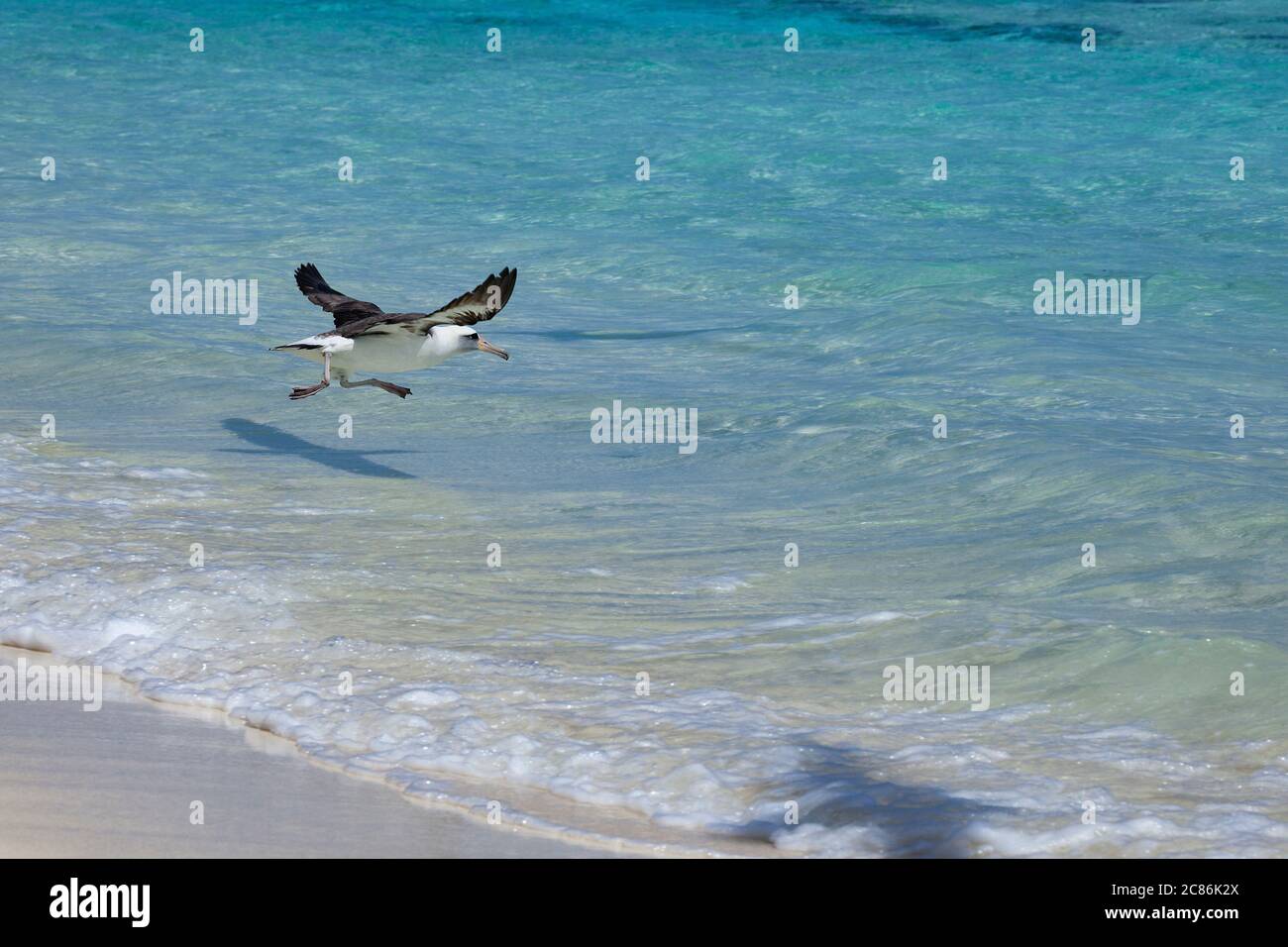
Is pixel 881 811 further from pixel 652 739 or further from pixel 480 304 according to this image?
pixel 480 304

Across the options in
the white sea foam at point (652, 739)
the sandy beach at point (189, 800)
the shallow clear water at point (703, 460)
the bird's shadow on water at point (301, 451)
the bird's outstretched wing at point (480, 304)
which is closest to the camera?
the sandy beach at point (189, 800)

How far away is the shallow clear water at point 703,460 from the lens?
574cm

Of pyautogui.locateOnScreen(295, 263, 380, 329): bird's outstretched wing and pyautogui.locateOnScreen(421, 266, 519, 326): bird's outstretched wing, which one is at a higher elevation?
pyautogui.locateOnScreen(295, 263, 380, 329): bird's outstretched wing

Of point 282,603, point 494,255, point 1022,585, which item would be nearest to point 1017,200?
point 494,255

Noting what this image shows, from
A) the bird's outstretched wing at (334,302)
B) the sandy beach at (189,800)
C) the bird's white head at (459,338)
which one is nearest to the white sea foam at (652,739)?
the sandy beach at (189,800)

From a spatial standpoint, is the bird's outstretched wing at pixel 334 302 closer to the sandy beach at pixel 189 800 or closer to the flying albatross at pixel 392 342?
the flying albatross at pixel 392 342

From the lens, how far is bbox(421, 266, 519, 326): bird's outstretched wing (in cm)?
Result: 941

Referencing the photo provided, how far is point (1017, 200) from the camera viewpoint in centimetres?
2172

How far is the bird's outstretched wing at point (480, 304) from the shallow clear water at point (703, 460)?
3.07 ft

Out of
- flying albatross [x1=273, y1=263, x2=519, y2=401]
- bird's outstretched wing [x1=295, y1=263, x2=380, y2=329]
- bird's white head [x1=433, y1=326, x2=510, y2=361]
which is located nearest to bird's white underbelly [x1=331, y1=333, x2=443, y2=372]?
flying albatross [x1=273, y1=263, x2=519, y2=401]

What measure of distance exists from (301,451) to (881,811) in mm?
6376

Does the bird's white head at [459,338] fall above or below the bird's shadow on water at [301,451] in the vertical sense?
above

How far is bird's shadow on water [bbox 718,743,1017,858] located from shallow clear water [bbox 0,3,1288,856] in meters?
0.02

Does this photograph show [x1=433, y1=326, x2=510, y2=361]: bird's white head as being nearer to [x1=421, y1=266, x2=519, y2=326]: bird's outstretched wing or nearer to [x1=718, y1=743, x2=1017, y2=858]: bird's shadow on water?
[x1=421, y1=266, x2=519, y2=326]: bird's outstretched wing
